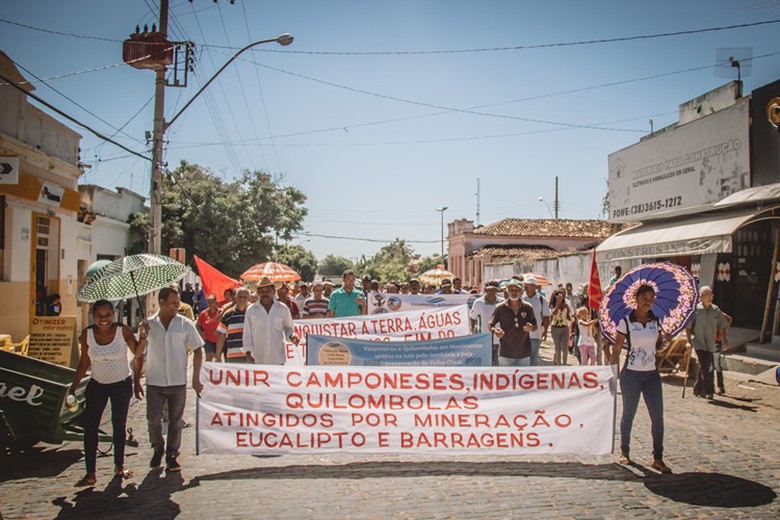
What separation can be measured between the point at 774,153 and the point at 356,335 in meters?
9.41

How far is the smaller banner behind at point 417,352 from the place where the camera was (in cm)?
767

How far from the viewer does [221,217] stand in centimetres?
3064

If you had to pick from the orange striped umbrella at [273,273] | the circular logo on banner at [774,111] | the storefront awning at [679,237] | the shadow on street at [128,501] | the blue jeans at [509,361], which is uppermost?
the circular logo on banner at [774,111]

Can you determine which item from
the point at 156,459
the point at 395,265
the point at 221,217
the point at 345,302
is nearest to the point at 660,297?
the point at 156,459

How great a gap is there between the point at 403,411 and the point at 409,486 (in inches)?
31.7

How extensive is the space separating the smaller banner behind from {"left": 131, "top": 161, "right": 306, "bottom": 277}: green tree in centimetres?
2396

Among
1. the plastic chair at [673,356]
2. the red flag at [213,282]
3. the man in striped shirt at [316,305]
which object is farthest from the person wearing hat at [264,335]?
the plastic chair at [673,356]

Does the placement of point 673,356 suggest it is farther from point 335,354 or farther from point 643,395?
point 335,354

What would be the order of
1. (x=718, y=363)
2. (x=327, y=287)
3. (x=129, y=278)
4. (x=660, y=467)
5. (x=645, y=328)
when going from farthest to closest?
(x=327, y=287), (x=718, y=363), (x=129, y=278), (x=645, y=328), (x=660, y=467)

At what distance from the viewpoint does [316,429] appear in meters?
6.00

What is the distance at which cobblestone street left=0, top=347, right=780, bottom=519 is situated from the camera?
4895mm

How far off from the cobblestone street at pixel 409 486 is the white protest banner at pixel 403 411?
0.24 m

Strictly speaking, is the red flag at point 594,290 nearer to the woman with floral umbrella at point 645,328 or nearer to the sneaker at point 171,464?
the woman with floral umbrella at point 645,328

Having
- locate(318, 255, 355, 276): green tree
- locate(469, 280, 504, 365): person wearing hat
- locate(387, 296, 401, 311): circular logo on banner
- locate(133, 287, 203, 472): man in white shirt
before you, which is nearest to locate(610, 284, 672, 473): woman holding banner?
locate(469, 280, 504, 365): person wearing hat
